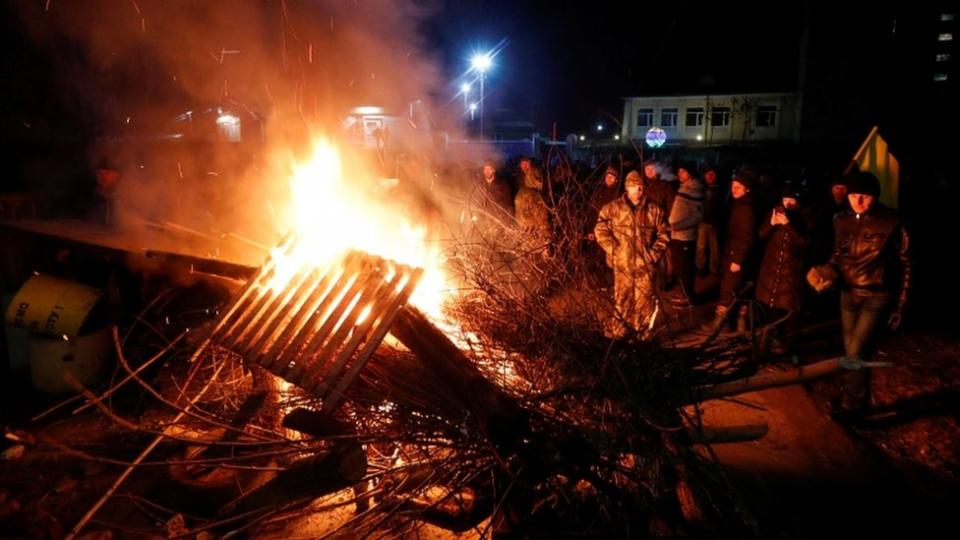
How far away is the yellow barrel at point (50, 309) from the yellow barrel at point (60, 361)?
0.38 ft

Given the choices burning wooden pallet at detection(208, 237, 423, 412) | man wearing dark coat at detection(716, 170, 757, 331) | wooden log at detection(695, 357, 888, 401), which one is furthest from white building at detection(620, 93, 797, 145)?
wooden log at detection(695, 357, 888, 401)

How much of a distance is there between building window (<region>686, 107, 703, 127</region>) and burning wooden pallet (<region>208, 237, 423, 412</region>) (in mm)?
A: 38081

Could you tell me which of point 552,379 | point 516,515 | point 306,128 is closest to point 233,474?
point 516,515

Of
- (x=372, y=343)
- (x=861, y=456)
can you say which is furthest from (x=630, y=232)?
(x=372, y=343)

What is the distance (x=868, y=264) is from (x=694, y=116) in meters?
35.7

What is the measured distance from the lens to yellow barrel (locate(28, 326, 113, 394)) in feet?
16.4

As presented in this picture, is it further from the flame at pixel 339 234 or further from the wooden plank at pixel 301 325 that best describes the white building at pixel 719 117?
the wooden plank at pixel 301 325

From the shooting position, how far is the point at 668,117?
124ft

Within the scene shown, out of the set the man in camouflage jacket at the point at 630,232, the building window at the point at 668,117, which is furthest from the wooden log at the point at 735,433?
the building window at the point at 668,117

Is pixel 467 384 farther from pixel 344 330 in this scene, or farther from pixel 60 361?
pixel 60 361

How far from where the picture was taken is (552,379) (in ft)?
9.04

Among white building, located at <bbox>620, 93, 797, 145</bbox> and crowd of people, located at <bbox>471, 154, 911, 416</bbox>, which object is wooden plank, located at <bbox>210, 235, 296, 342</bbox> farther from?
white building, located at <bbox>620, 93, 797, 145</bbox>

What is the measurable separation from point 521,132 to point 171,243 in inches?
945

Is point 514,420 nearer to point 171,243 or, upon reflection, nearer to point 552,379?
point 552,379
